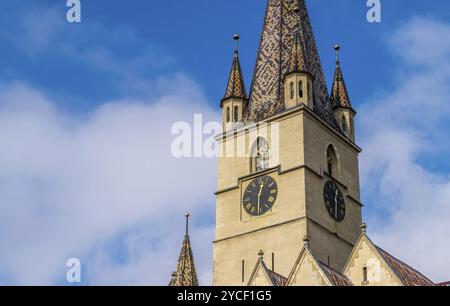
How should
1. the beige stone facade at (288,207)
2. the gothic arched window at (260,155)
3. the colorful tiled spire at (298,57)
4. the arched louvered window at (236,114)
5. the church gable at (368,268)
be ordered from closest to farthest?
the church gable at (368,268) < the beige stone facade at (288,207) < the gothic arched window at (260,155) < the colorful tiled spire at (298,57) < the arched louvered window at (236,114)

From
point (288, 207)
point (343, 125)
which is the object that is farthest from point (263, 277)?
point (343, 125)

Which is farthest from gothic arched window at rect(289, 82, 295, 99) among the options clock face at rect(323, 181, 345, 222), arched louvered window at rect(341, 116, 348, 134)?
clock face at rect(323, 181, 345, 222)

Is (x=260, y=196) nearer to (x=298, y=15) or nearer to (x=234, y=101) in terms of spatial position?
(x=234, y=101)

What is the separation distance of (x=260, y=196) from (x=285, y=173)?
4.84 ft

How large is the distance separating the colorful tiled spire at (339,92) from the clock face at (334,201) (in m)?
5.35

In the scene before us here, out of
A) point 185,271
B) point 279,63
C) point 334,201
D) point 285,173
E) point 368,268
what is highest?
point 279,63

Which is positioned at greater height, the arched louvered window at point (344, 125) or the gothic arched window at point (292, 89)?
the gothic arched window at point (292, 89)

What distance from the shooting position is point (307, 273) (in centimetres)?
3234

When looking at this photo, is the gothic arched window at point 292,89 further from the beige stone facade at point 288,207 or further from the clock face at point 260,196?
the clock face at point 260,196

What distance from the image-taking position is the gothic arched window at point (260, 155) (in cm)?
4259

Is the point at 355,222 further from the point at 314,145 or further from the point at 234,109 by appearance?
the point at 234,109

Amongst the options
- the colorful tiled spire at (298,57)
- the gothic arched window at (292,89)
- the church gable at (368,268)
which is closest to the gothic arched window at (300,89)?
the gothic arched window at (292,89)

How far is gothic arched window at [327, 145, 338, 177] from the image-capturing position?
43.5 m
